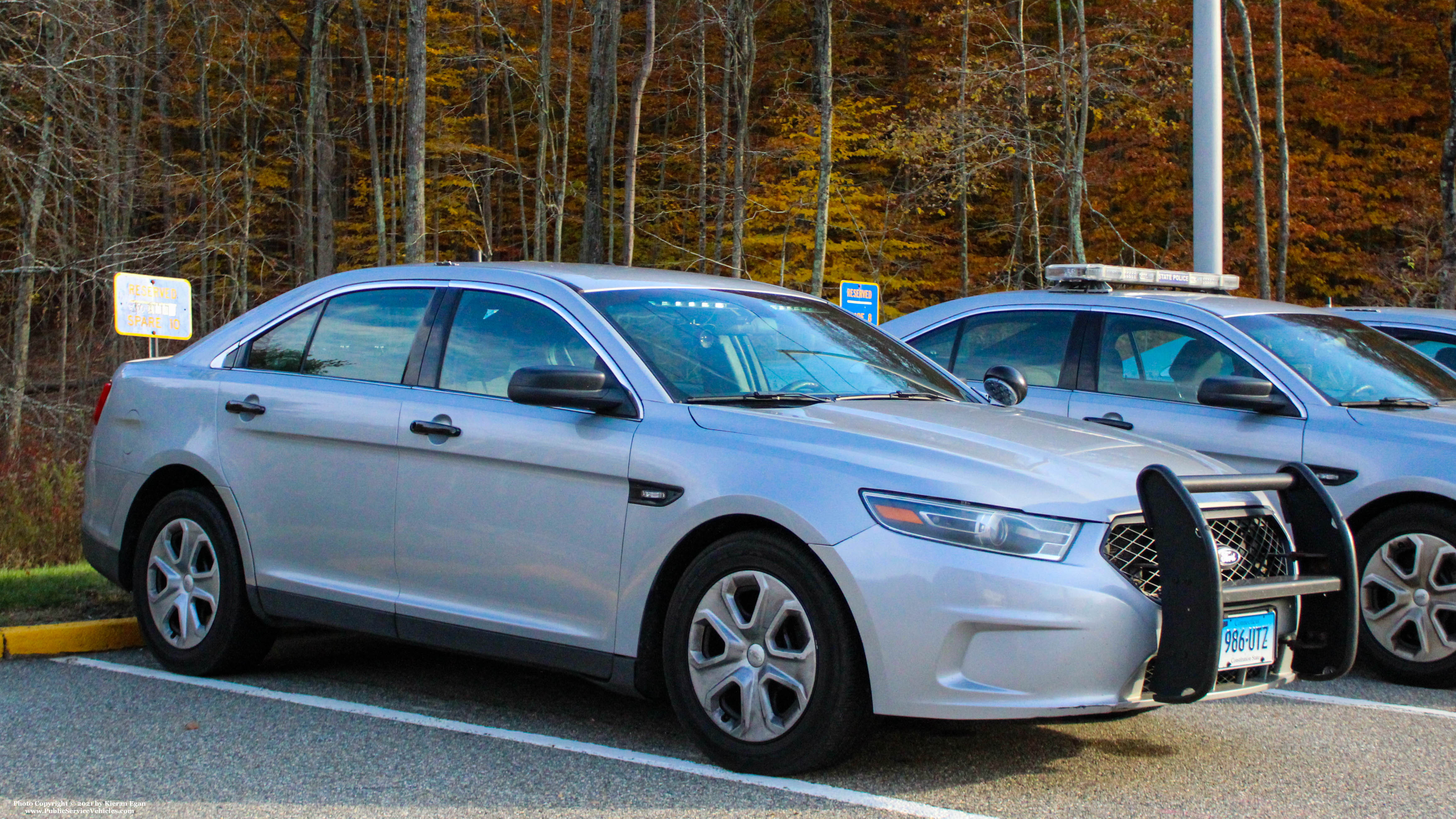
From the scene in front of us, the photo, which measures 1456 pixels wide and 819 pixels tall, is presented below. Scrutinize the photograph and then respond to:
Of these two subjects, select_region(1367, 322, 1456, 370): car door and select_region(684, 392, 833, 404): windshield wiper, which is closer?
select_region(684, 392, 833, 404): windshield wiper

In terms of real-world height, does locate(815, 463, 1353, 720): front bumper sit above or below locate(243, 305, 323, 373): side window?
below

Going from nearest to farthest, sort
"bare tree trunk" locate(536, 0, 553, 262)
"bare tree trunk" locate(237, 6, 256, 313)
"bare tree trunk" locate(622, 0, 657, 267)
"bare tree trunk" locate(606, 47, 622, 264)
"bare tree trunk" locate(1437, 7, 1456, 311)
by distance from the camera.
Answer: "bare tree trunk" locate(1437, 7, 1456, 311), "bare tree trunk" locate(622, 0, 657, 267), "bare tree trunk" locate(237, 6, 256, 313), "bare tree trunk" locate(536, 0, 553, 262), "bare tree trunk" locate(606, 47, 622, 264)

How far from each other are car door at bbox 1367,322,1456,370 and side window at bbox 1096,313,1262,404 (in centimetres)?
201

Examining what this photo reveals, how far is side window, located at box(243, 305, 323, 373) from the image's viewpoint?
6242mm

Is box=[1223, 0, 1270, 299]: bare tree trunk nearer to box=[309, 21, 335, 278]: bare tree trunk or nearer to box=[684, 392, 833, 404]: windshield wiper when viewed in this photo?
box=[309, 21, 335, 278]: bare tree trunk

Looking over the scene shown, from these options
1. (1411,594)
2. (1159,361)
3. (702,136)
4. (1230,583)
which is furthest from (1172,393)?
(702,136)

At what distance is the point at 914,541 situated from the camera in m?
4.30

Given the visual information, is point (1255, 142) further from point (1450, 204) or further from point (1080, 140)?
point (1450, 204)

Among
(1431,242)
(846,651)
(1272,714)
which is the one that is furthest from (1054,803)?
(1431,242)

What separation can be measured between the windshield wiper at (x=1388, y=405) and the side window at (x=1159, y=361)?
48 cm

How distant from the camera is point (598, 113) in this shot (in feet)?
78.1

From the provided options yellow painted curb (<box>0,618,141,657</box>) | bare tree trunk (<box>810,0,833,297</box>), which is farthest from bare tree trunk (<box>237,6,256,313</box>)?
yellow painted curb (<box>0,618,141,657</box>)

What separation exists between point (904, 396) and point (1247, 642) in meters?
1.61

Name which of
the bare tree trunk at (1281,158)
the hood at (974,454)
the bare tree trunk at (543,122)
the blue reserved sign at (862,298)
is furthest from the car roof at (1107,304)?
the bare tree trunk at (543,122)
